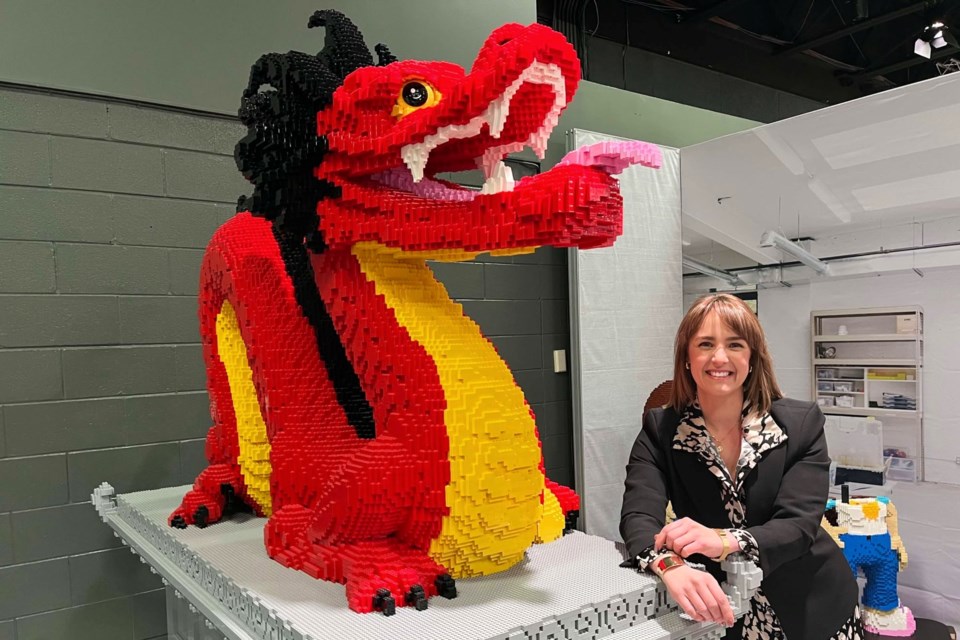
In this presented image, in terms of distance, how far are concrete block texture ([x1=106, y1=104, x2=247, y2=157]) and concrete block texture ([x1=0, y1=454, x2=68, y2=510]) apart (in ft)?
2.72

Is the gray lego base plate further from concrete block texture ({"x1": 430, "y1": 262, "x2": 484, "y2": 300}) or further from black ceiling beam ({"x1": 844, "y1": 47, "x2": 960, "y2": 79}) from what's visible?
black ceiling beam ({"x1": 844, "y1": 47, "x2": 960, "y2": 79})

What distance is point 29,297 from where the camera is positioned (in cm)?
159

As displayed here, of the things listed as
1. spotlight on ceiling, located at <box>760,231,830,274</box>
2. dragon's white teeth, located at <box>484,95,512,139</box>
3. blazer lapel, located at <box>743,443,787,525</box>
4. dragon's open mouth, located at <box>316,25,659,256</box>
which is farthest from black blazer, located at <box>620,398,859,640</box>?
spotlight on ceiling, located at <box>760,231,830,274</box>

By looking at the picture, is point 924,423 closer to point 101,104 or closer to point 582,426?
point 582,426

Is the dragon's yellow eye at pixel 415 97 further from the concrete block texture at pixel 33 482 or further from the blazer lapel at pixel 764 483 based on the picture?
the concrete block texture at pixel 33 482

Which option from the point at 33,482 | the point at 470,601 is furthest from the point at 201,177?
the point at 470,601

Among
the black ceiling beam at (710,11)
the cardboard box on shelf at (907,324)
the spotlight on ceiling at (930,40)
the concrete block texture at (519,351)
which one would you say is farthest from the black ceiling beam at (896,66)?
the concrete block texture at (519,351)

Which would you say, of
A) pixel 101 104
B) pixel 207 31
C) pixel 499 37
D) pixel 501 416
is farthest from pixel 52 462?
pixel 499 37

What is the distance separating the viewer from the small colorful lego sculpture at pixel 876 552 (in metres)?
1.98

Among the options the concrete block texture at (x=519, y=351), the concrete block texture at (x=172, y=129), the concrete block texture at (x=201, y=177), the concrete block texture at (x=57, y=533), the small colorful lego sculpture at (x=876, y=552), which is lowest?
the small colorful lego sculpture at (x=876, y=552)

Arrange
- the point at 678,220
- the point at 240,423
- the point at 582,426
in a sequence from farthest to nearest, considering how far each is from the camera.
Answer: the point at 678,220, the point at 582,426, the point at 240,423

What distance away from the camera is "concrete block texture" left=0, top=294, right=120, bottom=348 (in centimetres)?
157

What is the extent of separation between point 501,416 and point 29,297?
4.38 feet

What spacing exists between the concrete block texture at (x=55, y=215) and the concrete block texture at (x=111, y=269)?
0.03m
